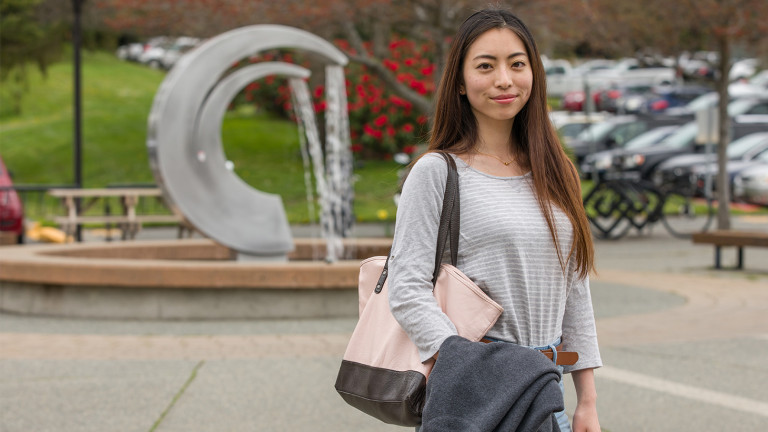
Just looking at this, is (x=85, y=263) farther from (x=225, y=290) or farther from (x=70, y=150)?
(x=70, y=150)

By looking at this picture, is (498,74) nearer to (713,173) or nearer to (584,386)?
(584,386)

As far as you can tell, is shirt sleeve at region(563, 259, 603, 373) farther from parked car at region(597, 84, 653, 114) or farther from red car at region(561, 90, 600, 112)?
red car at region(561, 90, 600, 112)

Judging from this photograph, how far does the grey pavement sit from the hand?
2.80 m

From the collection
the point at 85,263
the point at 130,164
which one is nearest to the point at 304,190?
the point at 130,164

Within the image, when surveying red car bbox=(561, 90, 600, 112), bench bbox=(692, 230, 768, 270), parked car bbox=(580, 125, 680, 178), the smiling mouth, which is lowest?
bench bbox=(692, 230, 768, 270)

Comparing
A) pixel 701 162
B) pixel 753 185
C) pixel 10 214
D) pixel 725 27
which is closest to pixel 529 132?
pixel 10 214

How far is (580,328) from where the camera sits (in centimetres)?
284

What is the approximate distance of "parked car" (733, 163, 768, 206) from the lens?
2392 cm

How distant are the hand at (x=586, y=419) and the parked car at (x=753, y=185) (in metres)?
22.7

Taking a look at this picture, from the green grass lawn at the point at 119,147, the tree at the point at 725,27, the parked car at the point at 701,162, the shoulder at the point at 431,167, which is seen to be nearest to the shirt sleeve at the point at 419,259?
the shoulder at the point at 431,167

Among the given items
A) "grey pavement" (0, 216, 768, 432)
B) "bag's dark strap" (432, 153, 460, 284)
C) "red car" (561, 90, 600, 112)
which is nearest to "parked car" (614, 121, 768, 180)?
"red car" (561, 90, 600, 112)

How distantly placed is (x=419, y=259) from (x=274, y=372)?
4.39 meters

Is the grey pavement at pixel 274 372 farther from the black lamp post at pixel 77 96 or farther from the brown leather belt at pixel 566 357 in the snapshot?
the black lamp post at pixel 77 96

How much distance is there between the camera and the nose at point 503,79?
2.64 meters
